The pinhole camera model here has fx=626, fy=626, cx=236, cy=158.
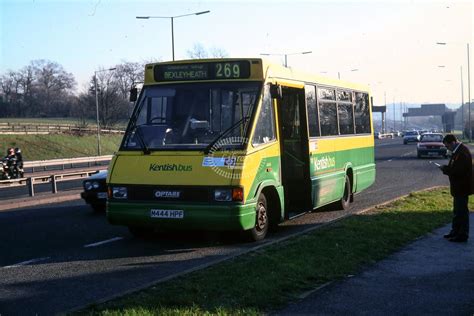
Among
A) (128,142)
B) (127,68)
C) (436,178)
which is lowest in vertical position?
(436,178)

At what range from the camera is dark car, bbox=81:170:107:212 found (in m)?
15.0

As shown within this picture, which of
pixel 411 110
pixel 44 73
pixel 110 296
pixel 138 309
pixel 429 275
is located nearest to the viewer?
pixel 138 309

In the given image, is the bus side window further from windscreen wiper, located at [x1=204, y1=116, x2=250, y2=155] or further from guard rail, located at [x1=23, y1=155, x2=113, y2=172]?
guard rail, located at [x1=23, y1=155, x2=113, y2=172]

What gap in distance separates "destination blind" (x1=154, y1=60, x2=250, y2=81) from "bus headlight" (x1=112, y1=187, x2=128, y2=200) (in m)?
2.02

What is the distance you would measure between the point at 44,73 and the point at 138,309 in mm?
111092

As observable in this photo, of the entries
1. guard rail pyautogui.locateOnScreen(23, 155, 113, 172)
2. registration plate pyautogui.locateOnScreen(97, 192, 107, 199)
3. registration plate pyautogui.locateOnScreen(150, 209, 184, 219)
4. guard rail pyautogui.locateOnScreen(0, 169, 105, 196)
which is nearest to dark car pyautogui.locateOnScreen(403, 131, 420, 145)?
guard rail pyautogui.locateOnScreen(23, 155, 113, 172)

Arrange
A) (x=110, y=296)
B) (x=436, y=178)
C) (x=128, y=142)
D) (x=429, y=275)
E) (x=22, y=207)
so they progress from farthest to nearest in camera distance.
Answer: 1. (x=436, y=178)
2. (x=22, y=207)
3. (x=128, y=142)
4. (x=429, y=275)
5. (x=110, y=296)

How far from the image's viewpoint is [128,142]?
10.1 meters

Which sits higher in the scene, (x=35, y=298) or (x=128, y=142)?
(x=128, y=142)

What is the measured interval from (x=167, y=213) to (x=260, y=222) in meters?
1.60

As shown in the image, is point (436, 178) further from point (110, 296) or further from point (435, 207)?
point (110, 296)

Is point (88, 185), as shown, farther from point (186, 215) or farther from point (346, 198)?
point (186, 215)

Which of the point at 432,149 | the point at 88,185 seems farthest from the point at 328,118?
the point at 432,149

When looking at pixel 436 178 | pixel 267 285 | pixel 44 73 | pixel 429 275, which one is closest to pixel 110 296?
pixel 267 285
